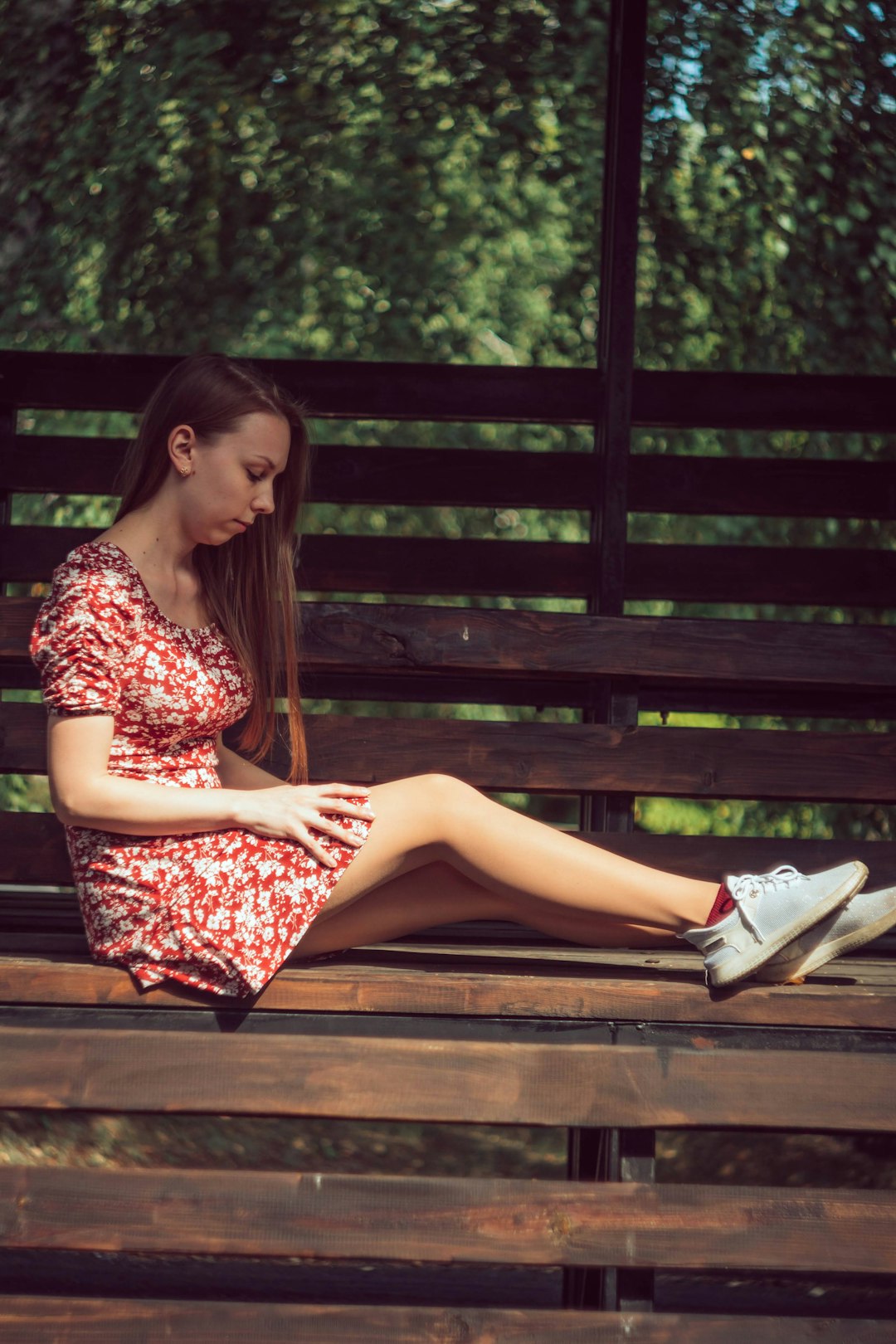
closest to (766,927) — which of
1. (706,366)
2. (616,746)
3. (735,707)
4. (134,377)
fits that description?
(616,746)

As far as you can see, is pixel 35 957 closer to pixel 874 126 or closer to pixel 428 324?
pixel 428 324

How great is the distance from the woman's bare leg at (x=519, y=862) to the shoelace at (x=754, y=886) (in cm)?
8

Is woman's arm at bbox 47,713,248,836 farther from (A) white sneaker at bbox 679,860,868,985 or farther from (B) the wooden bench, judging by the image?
(A) white sneaker at bbox 679,860,868,985

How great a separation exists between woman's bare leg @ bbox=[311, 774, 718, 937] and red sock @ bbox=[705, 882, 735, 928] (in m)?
0.02

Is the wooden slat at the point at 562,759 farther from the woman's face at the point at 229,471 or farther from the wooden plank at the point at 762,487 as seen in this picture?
the wooden plank at the point at 762,487

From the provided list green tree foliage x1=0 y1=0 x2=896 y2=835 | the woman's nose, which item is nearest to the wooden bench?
the woman's nose

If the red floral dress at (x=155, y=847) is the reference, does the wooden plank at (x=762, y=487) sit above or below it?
below

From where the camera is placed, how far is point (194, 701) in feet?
7.38

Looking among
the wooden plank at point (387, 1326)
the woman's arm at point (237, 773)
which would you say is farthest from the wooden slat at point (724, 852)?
the wooden plank at point (387, 1326)

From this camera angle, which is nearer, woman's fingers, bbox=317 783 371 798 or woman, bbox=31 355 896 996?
woman, bbox=31 355 896 996

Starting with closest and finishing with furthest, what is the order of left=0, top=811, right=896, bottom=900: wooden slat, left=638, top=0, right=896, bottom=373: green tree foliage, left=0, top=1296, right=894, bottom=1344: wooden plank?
left=0, top=1296, right=894, bottom=1344: wooden plank → left=0, top=811, right=896, bottom=900: wooden slat → left=638, top=0, right=896, bottom=373: green tree foliage

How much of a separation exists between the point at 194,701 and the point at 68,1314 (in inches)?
40.8

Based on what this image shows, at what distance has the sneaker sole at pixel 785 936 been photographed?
2.04 m

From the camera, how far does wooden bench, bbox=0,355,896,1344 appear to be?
204 cm
